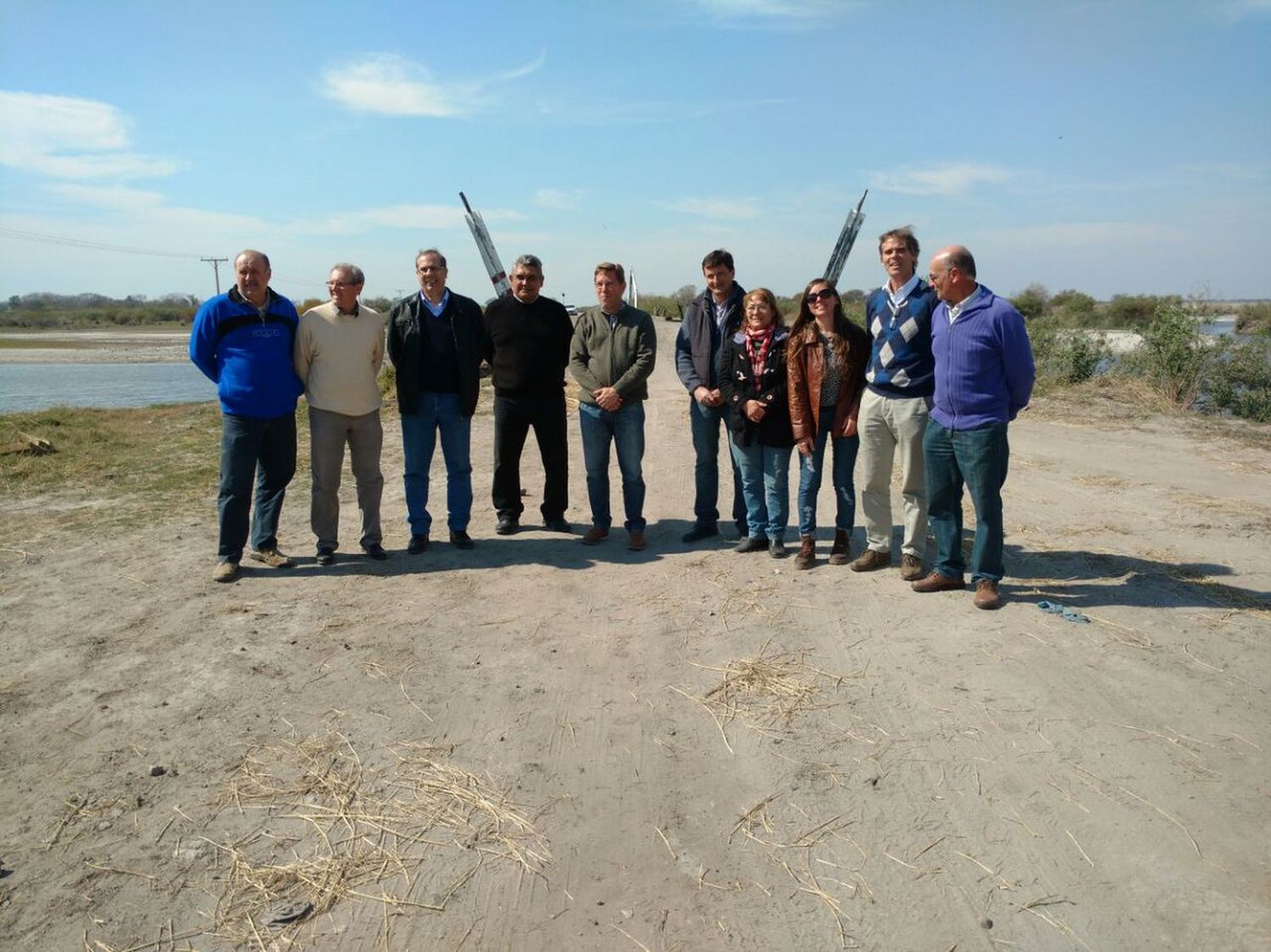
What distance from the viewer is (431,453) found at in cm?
A: 662

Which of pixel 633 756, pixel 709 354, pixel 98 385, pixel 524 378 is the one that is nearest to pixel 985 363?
pixel 709 354

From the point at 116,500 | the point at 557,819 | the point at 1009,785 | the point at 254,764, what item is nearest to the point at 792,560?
the point at 1009,785

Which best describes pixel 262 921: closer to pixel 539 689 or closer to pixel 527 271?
pixel 539 689

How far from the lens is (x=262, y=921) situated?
9.01ft

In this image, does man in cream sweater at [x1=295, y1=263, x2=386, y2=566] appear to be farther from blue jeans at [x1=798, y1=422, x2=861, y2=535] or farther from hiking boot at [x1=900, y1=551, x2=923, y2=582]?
hiking boot at [x1=900, y1=551, x2=923, y2=582]

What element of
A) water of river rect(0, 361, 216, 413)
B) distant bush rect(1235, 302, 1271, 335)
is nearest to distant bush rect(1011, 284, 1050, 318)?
distant bush rect(1235, 302, 1271, 335)

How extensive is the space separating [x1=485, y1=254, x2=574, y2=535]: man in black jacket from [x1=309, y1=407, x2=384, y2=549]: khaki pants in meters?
0.97

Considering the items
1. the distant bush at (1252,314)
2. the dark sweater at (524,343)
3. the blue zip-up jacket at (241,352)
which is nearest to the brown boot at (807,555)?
Answer: the dark sweater at (524,343)

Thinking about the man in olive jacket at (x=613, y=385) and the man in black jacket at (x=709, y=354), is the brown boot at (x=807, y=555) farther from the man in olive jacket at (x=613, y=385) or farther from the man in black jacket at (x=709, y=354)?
the man in olive jacket at (x=613, y=385)

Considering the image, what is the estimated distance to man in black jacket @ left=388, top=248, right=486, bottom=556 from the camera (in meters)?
6.34

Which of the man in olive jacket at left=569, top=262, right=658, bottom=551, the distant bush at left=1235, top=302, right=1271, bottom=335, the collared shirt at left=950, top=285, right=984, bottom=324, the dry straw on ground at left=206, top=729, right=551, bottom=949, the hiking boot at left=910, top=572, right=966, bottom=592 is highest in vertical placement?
the distant bush at left=1235, top=302, right=1271, bottom=335

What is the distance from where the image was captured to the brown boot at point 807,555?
6.03m

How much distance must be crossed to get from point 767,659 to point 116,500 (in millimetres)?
6618

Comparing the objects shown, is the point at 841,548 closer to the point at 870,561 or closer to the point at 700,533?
the point at 870,561
